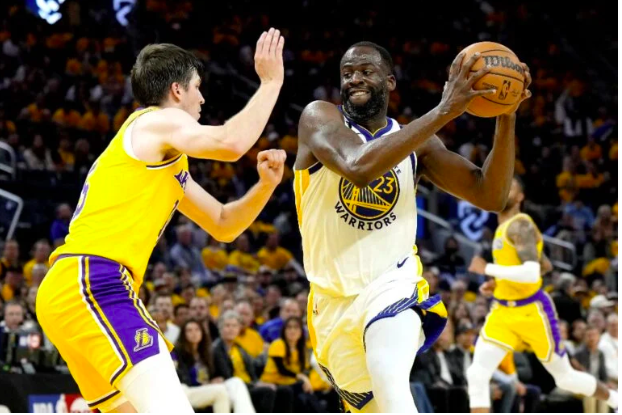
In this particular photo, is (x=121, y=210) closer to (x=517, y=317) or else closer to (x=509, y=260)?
(x=509, y=260)

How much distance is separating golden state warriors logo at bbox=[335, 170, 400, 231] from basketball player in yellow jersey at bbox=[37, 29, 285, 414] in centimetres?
80

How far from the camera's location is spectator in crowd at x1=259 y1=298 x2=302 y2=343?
10.9m

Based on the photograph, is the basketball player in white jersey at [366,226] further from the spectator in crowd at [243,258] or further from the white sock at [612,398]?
the spectator in crowd at [243,258]

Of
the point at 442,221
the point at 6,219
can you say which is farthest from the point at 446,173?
the point at 442,221

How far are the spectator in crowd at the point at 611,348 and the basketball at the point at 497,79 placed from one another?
7.96 metres

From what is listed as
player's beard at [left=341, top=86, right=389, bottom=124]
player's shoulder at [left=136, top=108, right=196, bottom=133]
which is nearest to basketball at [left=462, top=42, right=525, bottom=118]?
player's beard at [left=341, top=86, right=389, bottom=124]

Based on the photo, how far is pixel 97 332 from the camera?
4020 mm

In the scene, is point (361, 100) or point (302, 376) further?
point (302, 376)

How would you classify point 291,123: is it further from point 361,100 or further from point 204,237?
point 361,100

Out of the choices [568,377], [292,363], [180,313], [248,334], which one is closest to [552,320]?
[568,377]

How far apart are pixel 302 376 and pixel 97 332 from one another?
20.7ft

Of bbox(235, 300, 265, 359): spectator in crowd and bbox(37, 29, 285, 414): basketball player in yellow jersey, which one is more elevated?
bbox(37, 29, 285, 414): basketball player in yellow jersey

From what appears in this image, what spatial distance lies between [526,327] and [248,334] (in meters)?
3.19

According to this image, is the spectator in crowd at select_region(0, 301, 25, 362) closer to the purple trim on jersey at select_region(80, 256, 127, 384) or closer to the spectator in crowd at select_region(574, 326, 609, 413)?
the purple trim on jersey at select_region(80, 256, 127, 384)
